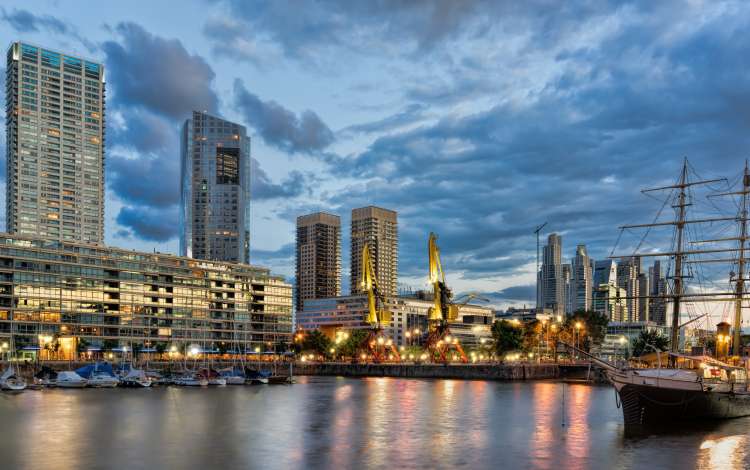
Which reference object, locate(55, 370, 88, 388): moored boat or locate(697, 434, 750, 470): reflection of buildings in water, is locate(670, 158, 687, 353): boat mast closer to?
locate(697, 434, 750, 470): reflection of buildings in water

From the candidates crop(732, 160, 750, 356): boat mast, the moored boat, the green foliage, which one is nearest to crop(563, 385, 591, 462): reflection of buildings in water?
crop(732, 160, 750, 356): boat mast

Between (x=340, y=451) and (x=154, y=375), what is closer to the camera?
(x=340, y=451)

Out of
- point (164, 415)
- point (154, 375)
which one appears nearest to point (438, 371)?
point (154, 375)

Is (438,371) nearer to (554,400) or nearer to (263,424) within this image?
(554,400)

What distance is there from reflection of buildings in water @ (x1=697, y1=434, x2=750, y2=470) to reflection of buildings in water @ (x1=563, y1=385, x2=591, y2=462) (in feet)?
26.9

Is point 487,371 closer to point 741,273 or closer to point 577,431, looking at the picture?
point 741,273

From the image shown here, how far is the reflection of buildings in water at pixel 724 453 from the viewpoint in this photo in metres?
49.1

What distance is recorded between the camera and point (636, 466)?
48.6m

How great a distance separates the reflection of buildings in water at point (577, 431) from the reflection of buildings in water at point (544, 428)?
139 cm

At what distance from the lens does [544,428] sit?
228 feet

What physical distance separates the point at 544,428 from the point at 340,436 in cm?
2063

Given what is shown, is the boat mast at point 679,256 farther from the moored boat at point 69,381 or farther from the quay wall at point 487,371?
the moored boat at point 69,381

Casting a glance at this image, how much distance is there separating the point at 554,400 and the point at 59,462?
245 feet

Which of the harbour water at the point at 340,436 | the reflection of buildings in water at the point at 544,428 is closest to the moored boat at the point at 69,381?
the harbour water at the point at 340,436
